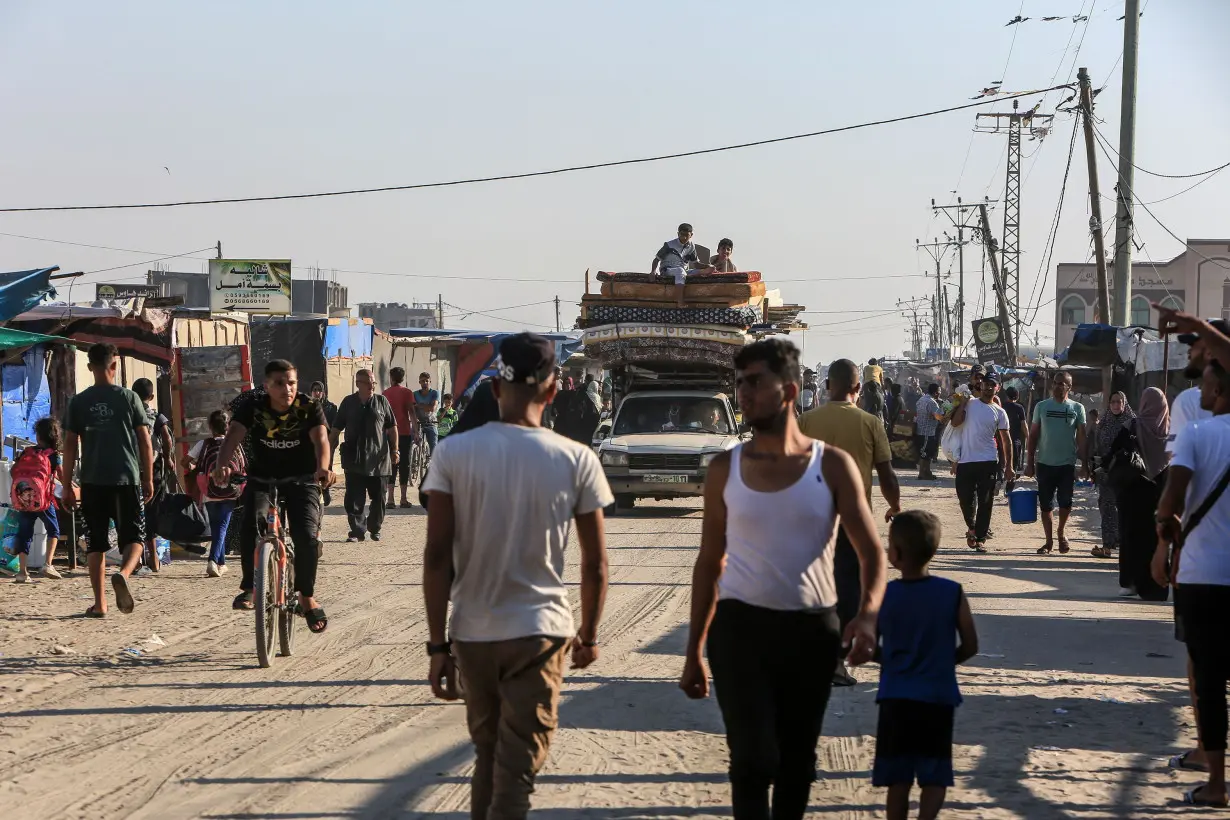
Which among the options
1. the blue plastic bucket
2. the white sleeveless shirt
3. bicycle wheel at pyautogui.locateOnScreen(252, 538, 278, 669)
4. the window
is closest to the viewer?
the white sleeveless shirt

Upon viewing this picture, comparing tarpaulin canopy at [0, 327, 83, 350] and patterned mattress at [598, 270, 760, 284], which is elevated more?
patterned mattress at [598, 270, 760, 284]

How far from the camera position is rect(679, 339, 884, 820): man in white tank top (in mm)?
4648

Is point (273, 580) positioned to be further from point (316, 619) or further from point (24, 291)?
point (24, 291)

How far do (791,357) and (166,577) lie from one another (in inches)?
404

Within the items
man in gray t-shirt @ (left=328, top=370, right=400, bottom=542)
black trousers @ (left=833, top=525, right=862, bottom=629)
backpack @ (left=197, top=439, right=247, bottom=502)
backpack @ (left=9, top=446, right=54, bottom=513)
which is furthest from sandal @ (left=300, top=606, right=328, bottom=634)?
man in gray t-shirt @ (left=328, top=370, right=400, bottom=542)

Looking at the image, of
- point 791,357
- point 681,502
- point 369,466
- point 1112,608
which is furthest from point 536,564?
point 681,502

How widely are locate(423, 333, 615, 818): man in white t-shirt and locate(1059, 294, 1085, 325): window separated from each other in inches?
3396

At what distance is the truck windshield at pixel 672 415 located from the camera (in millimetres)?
20797

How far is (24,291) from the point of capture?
15.8 metres

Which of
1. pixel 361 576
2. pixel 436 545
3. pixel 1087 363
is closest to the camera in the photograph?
pixel 436 545

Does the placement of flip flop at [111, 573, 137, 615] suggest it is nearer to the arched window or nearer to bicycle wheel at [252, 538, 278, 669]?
bicycle wheel at [252, 538, 278, 669]

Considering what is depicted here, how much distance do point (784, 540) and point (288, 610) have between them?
17.9 ft

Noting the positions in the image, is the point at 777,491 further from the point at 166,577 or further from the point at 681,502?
the point at 681,502

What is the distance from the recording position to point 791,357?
192 inches
